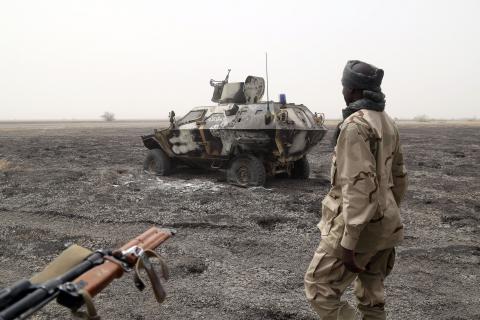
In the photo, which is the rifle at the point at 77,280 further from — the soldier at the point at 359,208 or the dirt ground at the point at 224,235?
the dirt ground at the point at 224,235

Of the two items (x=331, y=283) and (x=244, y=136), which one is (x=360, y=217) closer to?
(x=331, y=283)

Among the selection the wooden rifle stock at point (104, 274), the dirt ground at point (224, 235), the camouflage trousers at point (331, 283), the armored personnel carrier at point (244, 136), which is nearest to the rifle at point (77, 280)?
the wooden rifle stock at point (104, 274)

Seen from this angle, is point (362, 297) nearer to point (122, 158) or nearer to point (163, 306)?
point (163, 306)

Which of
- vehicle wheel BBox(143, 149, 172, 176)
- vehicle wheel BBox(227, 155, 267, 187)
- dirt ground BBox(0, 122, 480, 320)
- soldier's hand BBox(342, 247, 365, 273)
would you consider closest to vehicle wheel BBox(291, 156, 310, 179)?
dirt ground BBox(0, 122, 480, 320)

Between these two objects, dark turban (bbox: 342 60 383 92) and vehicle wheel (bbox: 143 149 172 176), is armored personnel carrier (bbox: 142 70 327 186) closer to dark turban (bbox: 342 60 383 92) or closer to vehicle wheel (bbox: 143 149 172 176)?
vehicle wheel (bbox: 143 149 172 176)

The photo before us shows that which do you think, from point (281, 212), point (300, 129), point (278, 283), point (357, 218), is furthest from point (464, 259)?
point (300, 129)

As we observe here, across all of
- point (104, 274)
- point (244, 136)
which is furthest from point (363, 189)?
point (244, 136)

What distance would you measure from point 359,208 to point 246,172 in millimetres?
6984

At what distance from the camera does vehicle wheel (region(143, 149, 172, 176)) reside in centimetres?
1102

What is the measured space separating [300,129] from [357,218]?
657 centimetres

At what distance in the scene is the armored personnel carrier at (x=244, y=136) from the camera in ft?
29.6

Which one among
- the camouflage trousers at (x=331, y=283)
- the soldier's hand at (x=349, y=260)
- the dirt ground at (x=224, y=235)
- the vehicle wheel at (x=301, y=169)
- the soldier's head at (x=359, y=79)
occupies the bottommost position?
the dirt ground at (x=224, y=235)

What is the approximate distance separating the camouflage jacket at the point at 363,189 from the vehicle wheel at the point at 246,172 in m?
6.36

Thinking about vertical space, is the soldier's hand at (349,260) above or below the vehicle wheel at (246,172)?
above
